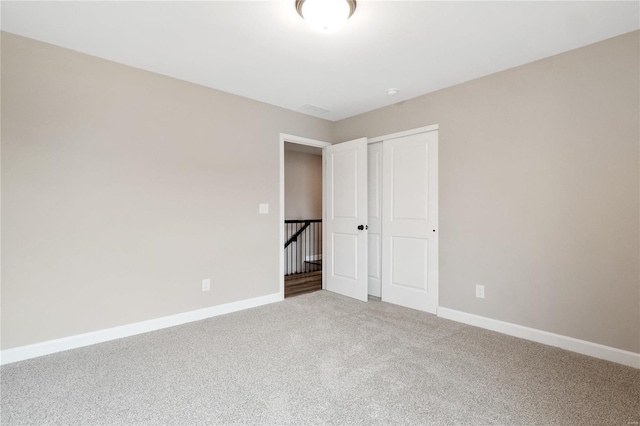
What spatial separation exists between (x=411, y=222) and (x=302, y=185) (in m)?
4.04

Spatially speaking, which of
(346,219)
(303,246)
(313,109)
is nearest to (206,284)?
(346,219)

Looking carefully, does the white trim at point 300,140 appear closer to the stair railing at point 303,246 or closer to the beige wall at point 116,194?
the beige wall at point 116,194

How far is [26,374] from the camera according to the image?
83.4 inches

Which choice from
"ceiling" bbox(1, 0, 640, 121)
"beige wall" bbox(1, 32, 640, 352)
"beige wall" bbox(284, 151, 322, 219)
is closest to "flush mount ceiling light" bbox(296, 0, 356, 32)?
"ceiling" bbox(1, 0, 640, 121)

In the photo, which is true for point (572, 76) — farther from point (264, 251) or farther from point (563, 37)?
point (264, 251)

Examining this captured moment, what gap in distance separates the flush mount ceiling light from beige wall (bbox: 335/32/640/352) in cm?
182

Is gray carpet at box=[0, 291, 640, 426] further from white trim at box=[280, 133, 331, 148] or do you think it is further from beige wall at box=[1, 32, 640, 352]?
white trim at box=[280, 133, 331, 148]

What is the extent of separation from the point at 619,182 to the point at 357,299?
9.26 feet

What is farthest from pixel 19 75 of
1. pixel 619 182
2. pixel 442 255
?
pixel 619 182

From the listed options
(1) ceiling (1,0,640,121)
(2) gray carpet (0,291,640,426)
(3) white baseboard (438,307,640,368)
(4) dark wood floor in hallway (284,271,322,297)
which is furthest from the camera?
(4) dark wood floor in hallway (284,271,322,297)

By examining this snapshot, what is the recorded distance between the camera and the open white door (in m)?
4.00

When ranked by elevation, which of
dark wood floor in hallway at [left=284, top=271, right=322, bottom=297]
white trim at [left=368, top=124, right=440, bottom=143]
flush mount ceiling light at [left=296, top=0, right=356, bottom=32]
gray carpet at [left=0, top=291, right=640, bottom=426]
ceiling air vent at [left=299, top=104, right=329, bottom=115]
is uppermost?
ceiling air vent at [left=299, top=104, right=329, bottom=115]

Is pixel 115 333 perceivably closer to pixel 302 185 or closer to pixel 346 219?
pixel 346 219

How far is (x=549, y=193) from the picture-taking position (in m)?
2.64
